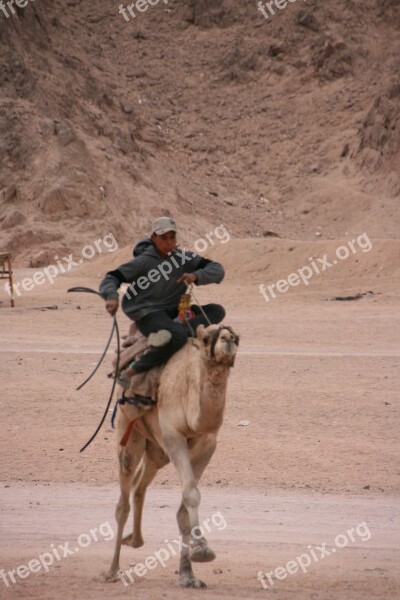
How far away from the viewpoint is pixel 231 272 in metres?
34.4

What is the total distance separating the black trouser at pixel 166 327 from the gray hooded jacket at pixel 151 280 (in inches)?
3.6

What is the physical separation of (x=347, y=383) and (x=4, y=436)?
20.5ft

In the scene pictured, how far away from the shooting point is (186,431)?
23.4 feet

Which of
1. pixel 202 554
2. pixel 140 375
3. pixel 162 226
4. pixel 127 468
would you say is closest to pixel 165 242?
pixel 162 226

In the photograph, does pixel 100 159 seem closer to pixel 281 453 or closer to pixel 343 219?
pixel 343 219

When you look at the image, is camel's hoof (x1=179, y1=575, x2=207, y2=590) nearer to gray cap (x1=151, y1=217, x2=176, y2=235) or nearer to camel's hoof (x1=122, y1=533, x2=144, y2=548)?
camel's hoof (x1=122, y1=533, x2=144, y2=548)

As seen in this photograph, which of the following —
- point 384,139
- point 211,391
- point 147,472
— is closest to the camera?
point 211,391

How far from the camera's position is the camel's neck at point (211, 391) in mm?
6703

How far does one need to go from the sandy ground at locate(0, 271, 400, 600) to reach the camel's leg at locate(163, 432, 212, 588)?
133mm

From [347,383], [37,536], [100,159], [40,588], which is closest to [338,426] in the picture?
[347,383]

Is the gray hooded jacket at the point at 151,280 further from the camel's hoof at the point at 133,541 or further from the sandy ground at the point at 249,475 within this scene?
the sandy ground at the point at 249,475

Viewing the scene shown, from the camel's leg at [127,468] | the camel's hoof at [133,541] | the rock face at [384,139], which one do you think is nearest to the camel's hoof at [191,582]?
the camel's leg at [127,468]

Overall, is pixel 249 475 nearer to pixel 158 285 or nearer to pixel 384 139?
pixel 158 285

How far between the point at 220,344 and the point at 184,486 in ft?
3.37
